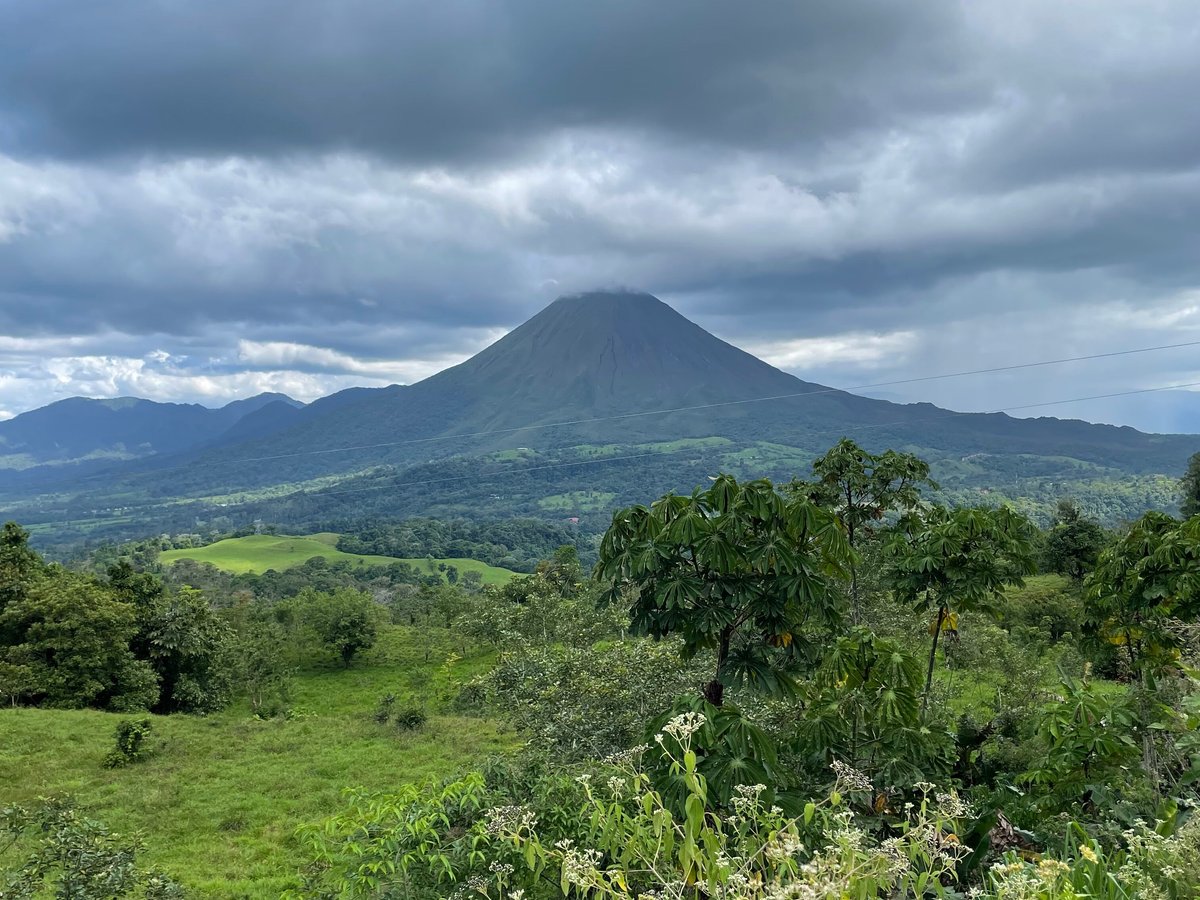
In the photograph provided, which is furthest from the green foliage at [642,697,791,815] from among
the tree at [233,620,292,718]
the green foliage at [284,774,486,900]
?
the tree at [233,620,292,718]

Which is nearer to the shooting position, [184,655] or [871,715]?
[871,715]

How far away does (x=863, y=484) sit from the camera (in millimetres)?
9977

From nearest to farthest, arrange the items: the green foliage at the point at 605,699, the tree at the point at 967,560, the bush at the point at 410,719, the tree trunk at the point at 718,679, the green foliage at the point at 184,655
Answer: the tree trunk at the point at 718,679
the tree at the point at 967,560
the green foliage at the point at 605,699
the bush at the point at 410,719
the green foliage at the point at 184,655

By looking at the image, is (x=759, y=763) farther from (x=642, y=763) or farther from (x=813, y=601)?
(x=813, y=601)

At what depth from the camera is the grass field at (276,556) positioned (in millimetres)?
94125

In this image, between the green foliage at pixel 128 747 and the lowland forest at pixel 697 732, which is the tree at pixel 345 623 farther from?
the green foliage at pixel 128 747

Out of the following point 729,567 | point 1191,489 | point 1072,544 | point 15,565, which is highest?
point 729,567

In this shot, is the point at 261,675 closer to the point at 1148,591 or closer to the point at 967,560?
the point at 967,560

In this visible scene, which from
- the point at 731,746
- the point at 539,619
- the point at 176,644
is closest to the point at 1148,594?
the point at 731,746

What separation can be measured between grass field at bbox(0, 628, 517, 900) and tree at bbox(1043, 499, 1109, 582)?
27.8 metres

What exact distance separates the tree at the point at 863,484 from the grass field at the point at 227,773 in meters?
7.06

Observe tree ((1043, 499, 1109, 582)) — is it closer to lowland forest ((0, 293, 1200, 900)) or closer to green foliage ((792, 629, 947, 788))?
lowland forest ((0, 293, 1200, 900))

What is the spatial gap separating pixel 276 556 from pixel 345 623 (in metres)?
77.0

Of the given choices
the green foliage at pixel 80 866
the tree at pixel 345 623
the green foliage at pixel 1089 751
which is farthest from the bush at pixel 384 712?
the green foliage at pixel 1089 751
